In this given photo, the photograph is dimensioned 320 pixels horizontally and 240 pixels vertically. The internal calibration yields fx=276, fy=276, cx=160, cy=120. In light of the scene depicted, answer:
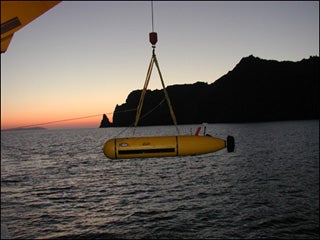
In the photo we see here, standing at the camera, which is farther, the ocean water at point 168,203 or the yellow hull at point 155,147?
the ocean water at point 168,203

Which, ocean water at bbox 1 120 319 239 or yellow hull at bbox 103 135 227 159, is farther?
ocean water at bbox 1 120 319 239

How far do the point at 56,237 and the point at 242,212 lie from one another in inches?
541

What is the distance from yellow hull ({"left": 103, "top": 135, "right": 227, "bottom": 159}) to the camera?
8.00m

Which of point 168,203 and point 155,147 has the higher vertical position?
point 155,147

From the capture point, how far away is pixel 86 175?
40219mm

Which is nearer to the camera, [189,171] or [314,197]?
[314,197]

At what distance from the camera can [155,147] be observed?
797 cm

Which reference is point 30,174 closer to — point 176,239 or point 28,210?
point 28,210

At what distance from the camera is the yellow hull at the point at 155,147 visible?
800 cm

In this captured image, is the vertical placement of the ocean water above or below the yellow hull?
below

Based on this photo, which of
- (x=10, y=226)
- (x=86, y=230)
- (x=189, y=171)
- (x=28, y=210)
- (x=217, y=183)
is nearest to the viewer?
(x=86, y=230)

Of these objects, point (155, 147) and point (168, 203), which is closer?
point (155, 147)

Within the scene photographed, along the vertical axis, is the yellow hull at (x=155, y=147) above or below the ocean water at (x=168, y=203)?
above

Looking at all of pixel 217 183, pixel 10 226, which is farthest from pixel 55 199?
pixel 217 183
